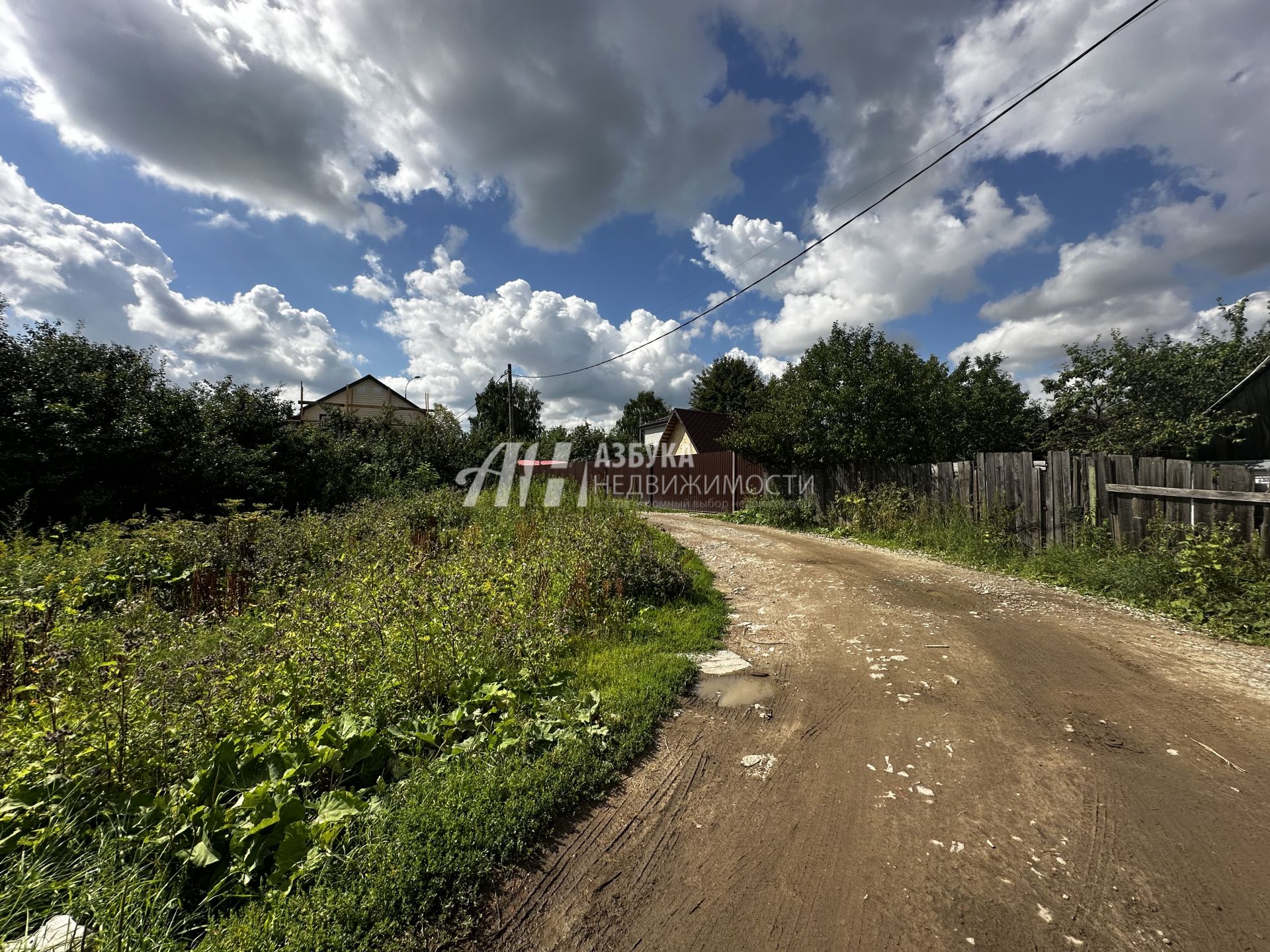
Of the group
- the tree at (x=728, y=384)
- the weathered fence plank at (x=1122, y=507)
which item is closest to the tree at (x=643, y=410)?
the tree at (x=728, y=384)

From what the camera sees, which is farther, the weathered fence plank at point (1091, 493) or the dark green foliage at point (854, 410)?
the dark green foliage at point (854, 410)

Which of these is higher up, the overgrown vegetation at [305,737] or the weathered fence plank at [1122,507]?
the weathered fence plank at [1122,507]

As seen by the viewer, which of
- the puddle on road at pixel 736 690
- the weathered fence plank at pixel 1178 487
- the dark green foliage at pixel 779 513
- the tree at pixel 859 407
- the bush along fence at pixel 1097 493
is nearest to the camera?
the puddle on road at pixel 736 690

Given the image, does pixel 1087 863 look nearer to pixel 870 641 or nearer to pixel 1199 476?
pixel 870 641

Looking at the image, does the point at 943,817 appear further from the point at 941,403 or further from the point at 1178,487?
the point at 941,403

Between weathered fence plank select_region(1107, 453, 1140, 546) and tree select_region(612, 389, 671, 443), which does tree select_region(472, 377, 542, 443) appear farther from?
weathered fence plank select_region(1107, 453, 1140, 546)

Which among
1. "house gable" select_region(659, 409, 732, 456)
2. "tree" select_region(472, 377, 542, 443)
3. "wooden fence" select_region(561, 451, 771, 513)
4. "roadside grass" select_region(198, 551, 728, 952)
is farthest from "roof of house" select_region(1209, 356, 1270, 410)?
"tree" select_region(472, 377, 542, 443)

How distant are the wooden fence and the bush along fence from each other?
5920 mm

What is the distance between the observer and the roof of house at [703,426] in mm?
25031

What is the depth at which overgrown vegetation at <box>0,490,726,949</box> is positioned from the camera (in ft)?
5.41

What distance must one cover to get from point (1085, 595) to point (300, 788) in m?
7.47

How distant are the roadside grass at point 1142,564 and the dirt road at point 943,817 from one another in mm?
848

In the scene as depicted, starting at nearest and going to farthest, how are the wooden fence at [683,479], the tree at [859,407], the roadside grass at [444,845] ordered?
1. the roadside grass at [444,845]
2. the tree at [859,407]
3. the wooden fence at [683,479]

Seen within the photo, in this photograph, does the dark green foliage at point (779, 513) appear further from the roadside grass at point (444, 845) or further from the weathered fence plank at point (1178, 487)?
the roadside grass at point (444, 845)
